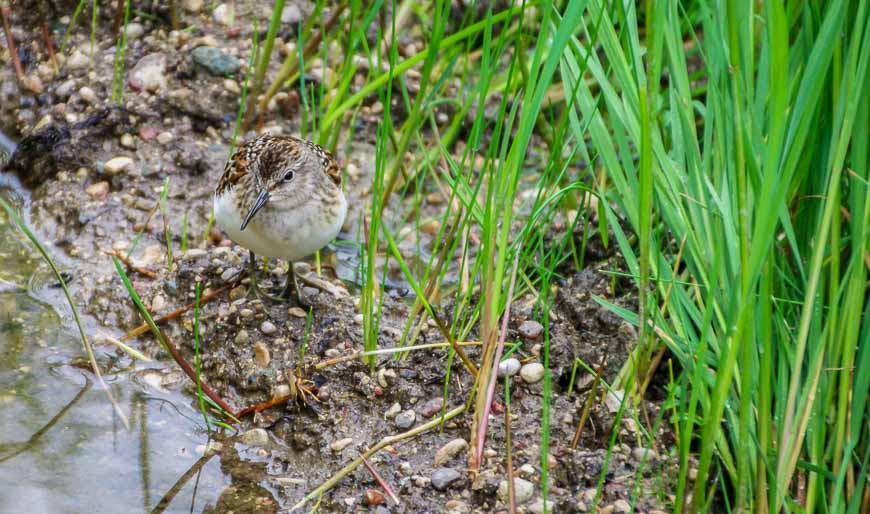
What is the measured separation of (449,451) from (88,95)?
11.8 ft

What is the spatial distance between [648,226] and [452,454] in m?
1.43

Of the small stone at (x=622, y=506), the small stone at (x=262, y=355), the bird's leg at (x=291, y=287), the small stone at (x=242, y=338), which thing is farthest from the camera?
the bird's leg at (x=291, y=287)

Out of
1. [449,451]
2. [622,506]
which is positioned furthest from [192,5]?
[622,506]

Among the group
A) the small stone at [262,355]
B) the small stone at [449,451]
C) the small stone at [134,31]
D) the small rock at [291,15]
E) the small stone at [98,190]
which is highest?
the small rock at [291,15]

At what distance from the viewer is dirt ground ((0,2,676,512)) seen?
398cm

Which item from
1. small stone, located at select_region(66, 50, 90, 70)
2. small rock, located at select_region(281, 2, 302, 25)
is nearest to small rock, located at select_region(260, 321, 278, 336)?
small rock, located at select_region(281, 2, 302, 25)

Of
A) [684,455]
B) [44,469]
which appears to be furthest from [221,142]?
[684,455]

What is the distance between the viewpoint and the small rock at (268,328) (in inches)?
190

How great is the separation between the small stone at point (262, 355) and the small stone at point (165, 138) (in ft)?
6.34

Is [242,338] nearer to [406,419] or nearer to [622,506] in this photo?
[406,419]

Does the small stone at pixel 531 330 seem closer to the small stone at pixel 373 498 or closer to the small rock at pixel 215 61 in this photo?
the small stone at pixel 373 498

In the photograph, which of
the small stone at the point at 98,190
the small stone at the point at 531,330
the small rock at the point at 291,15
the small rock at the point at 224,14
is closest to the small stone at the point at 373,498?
the small stone at the point at 531,330

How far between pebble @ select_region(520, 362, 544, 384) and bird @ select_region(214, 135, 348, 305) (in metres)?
1.17

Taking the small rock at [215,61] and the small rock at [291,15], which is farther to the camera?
the small rock at [291,15]
